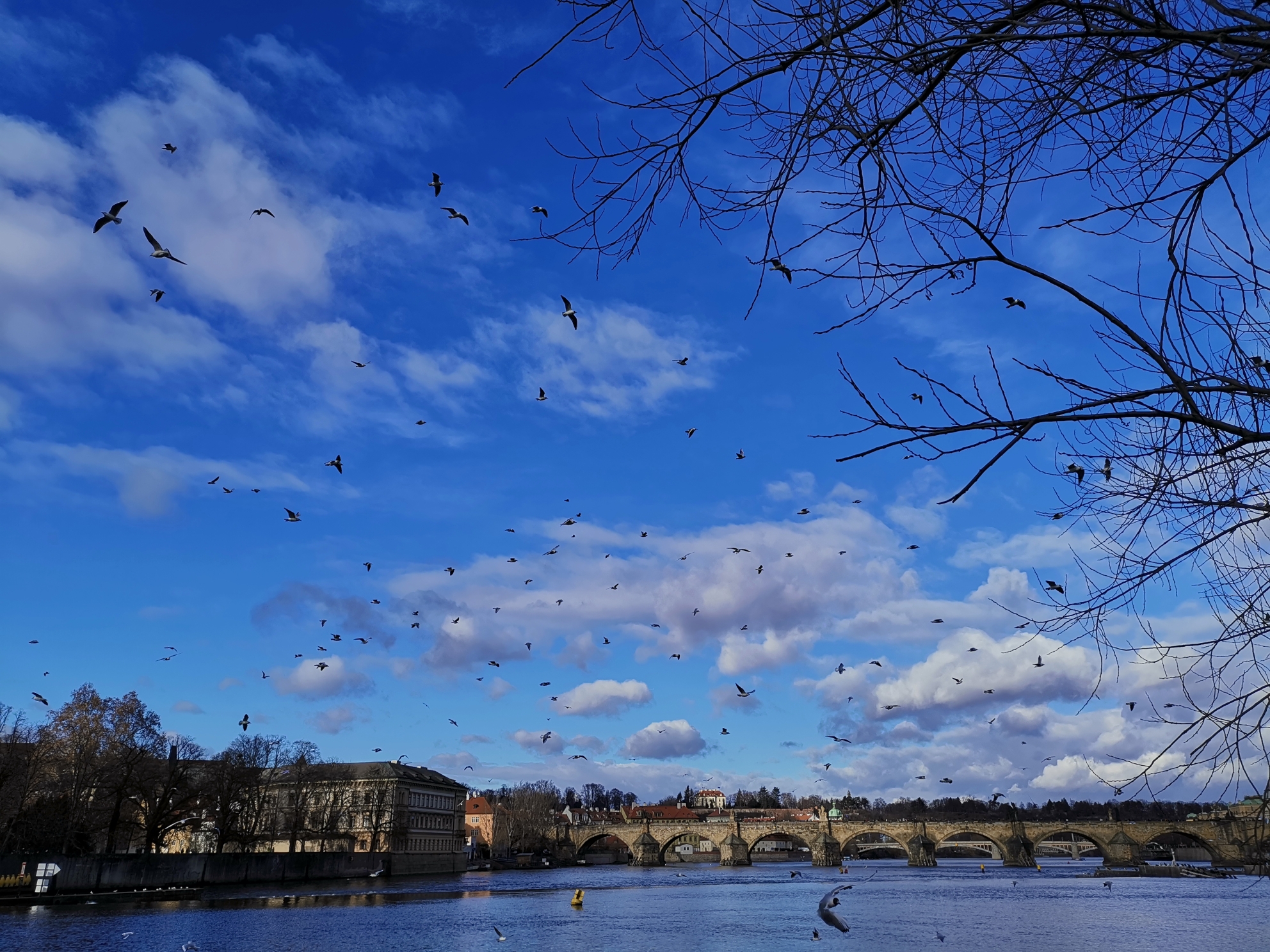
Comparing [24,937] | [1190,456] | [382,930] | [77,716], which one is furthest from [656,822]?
[1190,456]

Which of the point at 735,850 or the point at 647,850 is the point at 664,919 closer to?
the point at 647,850

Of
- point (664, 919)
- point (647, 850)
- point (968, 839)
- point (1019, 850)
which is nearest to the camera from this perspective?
point (664, 919)

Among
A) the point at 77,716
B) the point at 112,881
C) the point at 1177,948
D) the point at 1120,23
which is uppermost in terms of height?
the point at 77,716

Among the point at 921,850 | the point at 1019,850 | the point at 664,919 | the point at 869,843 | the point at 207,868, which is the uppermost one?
the point at 207,868

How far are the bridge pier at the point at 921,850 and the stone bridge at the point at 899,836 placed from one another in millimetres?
96

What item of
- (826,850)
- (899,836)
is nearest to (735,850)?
(826,850)

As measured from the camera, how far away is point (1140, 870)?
315 feet

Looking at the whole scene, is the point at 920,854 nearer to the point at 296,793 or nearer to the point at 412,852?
the point at 412,852

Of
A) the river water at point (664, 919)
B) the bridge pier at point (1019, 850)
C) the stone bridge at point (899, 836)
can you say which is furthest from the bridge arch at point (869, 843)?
the river water at point (664, 919)

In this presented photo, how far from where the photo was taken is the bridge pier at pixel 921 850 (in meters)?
120

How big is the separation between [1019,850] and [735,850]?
40.2 metres

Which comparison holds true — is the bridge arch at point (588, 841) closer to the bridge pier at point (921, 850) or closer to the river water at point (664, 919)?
the bridge pier at point (921, 850)

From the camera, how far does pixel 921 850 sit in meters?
122

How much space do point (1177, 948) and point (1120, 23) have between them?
43.6 meters
